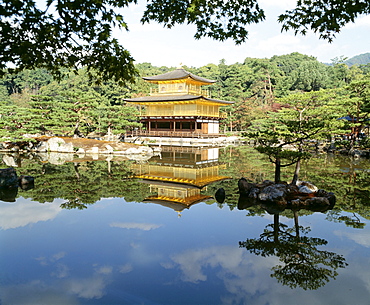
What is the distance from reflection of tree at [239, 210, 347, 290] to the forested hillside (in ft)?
14.2

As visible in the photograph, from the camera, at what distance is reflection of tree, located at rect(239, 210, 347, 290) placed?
17.1ft

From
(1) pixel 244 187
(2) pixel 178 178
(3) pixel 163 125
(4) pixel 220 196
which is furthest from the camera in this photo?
(3) pixel 163 125

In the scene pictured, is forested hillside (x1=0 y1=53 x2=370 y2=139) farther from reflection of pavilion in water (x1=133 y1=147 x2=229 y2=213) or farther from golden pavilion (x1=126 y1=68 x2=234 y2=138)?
reflection of pavilion in water (x1=133 y1=147 x2=229 y2=213)

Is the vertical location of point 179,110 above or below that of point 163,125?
above

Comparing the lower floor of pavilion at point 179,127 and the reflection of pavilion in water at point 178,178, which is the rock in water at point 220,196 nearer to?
the reflection of pavilion in water at point 178,178

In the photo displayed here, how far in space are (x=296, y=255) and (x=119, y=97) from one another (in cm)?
4321

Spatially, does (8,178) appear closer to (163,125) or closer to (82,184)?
(82,184)

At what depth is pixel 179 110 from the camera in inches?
1372

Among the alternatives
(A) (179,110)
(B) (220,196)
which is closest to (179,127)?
(A) (179,110)

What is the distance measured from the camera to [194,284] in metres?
5.02

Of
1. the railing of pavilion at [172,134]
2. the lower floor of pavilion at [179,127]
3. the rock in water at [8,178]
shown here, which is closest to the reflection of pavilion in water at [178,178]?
the rock in water at [8,178]

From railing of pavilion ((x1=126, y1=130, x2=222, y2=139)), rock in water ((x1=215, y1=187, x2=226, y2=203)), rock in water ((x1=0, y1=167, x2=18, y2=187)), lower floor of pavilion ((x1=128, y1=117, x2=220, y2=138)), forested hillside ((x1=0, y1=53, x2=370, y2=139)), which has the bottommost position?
rock in water ((x1=215, y1=187, x2=226, y2=203))

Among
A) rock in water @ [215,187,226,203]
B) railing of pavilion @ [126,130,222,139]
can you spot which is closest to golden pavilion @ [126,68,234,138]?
railing of pavilion @ [126,130,222,139]

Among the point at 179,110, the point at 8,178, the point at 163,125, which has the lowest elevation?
the point at 8,178
